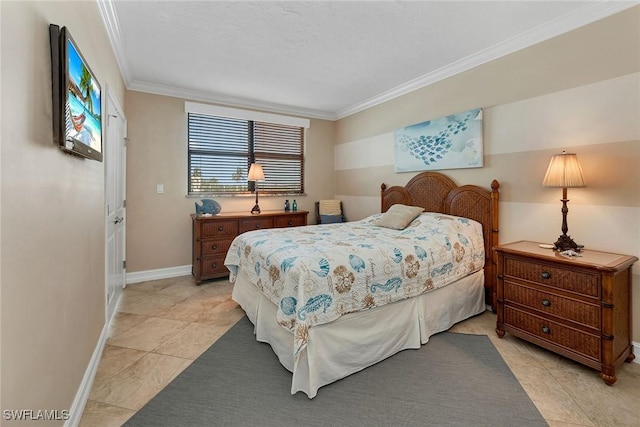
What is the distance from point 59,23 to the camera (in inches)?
52.0

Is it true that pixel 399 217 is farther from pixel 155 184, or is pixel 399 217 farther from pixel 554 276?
pixel 155 184

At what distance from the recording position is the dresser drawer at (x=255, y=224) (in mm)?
3976

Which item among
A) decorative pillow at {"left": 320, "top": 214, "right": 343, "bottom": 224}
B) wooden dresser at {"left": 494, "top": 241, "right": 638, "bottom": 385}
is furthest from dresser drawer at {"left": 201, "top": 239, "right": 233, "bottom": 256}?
wooden dresser at {"left": 494, "top": 241, "right": 638, "bottom": 385}

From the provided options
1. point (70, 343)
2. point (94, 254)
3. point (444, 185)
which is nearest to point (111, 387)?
point (70, 343)

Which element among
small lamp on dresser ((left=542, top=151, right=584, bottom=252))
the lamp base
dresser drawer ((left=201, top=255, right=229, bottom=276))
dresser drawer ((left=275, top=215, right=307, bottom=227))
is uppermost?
small lamp on dresser ((left=542, top=151, right=584, bottom=252))

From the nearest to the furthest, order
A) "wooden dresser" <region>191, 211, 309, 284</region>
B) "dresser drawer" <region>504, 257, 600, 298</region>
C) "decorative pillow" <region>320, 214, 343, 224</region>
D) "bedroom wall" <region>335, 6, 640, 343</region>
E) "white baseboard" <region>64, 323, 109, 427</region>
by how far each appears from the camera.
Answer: "white baseboard" <region>64, 323, 109, 427</region> → "dresser drawer" <region>504, 257, 600, 298</region> → "bedroom wall" <region>335, 6, 640, 343</region> → "wooden dresser" <region>191, 211, 309, 284</region> → "decorative pillow" <region>320, 214, 343, 224</region>

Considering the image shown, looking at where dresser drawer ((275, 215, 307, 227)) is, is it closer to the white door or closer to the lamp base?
the white door

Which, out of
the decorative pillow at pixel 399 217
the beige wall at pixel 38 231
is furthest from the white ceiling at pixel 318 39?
the decorative pillow at pixel 399 217

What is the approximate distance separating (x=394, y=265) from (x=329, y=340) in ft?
2.34

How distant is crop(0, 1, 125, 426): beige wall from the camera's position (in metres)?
0.90

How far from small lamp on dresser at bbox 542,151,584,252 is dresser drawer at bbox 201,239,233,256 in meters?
3.49

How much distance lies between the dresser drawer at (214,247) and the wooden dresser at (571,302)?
10.2 ft

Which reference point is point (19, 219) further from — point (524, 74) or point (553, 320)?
point (524, 74)

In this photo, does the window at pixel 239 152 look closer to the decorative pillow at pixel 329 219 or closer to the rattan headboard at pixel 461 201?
the decorative pillow at pixel 329 219
